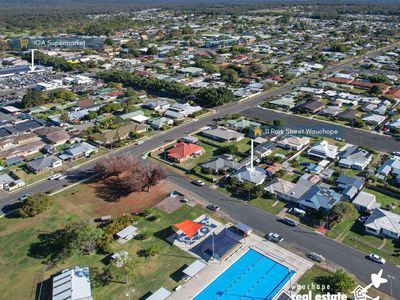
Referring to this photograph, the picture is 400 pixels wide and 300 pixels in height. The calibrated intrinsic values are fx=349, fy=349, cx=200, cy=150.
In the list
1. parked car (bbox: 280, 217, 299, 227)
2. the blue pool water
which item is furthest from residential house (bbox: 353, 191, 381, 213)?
the blue pool water

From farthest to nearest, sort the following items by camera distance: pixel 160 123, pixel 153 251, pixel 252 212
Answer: pixel 160 123 < pixel 252 212 < pixel 153 251

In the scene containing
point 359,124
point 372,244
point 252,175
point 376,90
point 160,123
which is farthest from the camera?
point 376,90

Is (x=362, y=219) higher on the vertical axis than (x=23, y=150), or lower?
higher

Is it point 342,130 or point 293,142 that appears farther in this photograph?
point 342,130

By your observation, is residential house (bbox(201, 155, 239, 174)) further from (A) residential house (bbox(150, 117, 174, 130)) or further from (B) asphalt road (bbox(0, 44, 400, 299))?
(A) residential house (bbox(150, 117, 174, 130))

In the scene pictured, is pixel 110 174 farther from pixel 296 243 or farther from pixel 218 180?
pixel 296 243

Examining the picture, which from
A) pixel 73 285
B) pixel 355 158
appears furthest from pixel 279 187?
pixel 73 285

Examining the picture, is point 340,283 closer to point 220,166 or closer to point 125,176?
point 220,166
